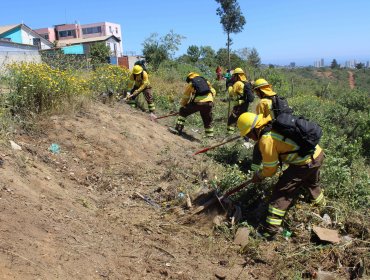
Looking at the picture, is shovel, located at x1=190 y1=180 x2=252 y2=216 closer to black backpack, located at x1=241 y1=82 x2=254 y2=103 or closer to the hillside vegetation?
the hillside vegetation

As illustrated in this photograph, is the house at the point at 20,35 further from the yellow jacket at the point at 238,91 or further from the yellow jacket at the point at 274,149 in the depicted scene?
the yellow jacket at the point at 274,149

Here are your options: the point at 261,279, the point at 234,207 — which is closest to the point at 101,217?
the point at 234,207

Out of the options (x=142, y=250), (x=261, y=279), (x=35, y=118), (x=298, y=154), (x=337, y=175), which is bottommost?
(x=261, y=279)

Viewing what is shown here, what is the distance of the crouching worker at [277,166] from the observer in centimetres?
392

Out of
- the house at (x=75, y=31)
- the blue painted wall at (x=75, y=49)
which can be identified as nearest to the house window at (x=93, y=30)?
the house at (x=75, y=31)

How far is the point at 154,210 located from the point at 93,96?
3924 millimetres

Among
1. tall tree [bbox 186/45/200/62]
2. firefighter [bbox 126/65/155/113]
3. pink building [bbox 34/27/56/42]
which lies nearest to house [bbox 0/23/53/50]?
tall tree [bbox 186/45/200/62]

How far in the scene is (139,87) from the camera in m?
9.26

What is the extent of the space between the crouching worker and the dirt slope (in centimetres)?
58

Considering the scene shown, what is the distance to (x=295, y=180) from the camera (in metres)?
4.10

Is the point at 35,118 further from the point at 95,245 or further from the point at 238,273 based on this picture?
the point at 238,273

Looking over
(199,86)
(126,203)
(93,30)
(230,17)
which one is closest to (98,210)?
(126,203)

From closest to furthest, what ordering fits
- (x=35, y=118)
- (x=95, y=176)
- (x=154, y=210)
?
(x=154, y=210), (x=95, y=176), (x=35, y=118)

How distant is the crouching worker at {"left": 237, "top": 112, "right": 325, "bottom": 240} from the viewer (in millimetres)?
3918
